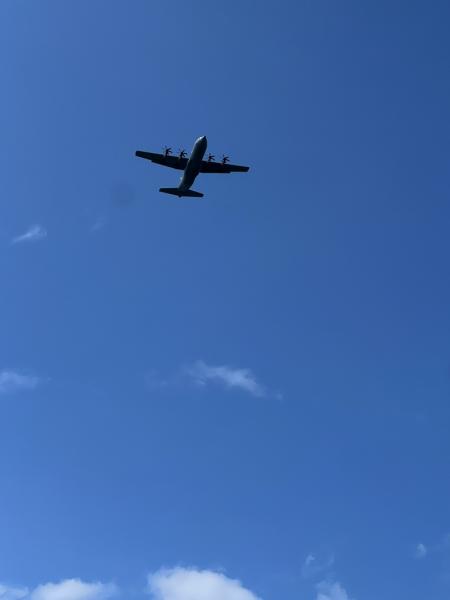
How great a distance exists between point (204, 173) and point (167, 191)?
638 cm

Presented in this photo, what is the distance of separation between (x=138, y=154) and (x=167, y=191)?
23.8 feet

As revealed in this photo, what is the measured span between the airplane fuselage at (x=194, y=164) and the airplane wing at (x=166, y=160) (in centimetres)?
162

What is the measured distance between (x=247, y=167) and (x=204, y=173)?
261 inches

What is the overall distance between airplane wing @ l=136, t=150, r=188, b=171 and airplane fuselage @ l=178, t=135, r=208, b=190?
63.8 inches

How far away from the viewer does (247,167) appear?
352ft

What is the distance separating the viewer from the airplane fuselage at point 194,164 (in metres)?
99.1

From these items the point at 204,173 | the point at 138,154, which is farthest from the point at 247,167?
the point at 138,154

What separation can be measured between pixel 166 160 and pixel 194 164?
17.2 ft

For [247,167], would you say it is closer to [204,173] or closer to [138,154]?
[204,173]

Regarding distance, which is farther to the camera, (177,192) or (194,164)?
(177,192)

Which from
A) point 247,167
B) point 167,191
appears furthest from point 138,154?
point 247,167

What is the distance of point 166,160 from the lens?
105562 mm

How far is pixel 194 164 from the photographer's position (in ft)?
337

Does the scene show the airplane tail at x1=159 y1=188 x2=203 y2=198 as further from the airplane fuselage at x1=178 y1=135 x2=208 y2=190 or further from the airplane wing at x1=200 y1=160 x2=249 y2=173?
the airplane wing at x1=200 y1=160 x2=249 y2=173
